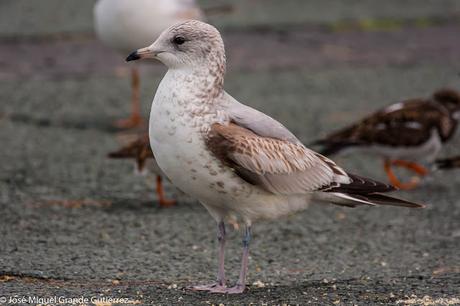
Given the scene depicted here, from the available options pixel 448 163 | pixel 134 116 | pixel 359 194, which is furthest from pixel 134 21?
pixel 359 194

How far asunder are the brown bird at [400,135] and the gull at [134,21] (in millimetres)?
2781

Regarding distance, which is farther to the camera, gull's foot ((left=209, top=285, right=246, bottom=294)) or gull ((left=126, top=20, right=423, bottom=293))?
gull's foot ((left=209, top=285, right=246, bottom=294))

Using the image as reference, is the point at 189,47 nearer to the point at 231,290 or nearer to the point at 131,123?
the point at 231,290

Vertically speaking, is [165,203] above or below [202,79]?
below

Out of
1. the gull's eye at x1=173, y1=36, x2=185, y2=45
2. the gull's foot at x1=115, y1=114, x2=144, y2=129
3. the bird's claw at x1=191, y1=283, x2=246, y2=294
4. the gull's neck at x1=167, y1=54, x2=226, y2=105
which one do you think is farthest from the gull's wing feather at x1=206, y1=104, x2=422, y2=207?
the gull's foot at x1=115, y1=114, x2=144, y2=129

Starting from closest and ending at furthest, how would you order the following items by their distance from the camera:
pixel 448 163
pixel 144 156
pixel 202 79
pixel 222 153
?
pixel 222 153 → pixel 202 79 → pixel 144 156 → pixel 448 163

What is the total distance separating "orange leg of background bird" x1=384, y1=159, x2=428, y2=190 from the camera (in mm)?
9562

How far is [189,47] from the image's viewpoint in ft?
19.6

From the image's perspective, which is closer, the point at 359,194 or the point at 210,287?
the point at 210,287

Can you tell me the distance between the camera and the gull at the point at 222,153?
569 centimetres

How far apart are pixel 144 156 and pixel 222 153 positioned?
275 centimetres

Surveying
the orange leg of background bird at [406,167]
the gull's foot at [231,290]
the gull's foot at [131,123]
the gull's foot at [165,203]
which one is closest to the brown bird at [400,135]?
the orange leg of background bird at [406,167]

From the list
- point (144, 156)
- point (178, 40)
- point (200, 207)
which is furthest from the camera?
point (200, 207)

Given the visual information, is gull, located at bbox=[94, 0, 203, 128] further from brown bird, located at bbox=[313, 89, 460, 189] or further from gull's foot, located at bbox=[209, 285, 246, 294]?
gull's foot, located at bbox=[209, 285, 246, 294]
